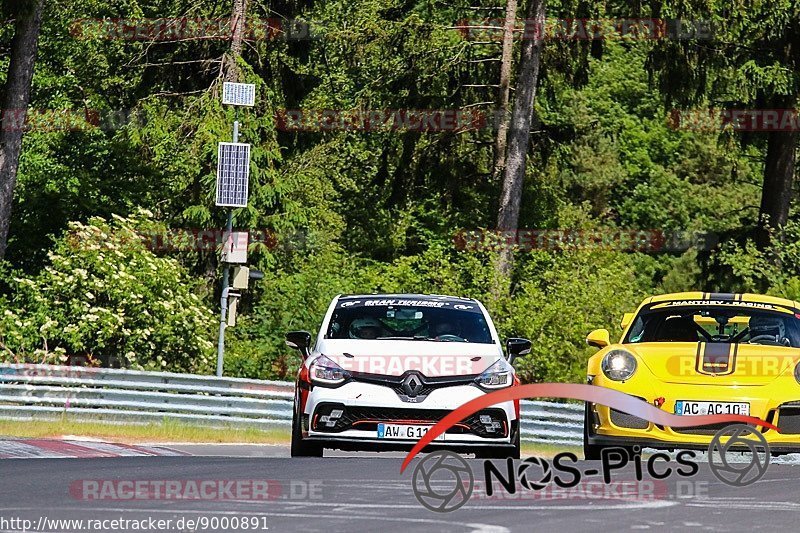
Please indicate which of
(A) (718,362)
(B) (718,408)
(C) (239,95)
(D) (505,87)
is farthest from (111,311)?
(B) (718,408)

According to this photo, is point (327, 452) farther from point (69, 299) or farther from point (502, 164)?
point (502, 164)

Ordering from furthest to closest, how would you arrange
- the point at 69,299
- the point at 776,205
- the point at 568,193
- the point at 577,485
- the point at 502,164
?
the point at 568,193, the point at 502,164, the point at 776,205, the point at 69,299, the point at 577,485

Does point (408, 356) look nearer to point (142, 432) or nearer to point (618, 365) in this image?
point (618, 365)

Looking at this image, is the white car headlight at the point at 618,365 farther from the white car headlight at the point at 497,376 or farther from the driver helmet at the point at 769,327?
the driver helmet at the point at 769,327

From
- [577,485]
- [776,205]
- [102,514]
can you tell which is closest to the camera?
[102,514]

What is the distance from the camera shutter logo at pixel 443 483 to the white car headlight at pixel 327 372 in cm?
104

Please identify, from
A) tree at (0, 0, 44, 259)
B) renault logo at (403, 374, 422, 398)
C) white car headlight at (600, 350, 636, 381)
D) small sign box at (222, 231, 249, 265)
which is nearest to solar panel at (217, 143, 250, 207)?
small sign box at (222, 231, 249, 265)

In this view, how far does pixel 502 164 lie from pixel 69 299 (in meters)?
14.0

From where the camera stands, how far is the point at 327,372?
578 inches

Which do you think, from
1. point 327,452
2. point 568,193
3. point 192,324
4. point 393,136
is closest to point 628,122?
point 568,193

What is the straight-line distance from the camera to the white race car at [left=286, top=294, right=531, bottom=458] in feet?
47.3

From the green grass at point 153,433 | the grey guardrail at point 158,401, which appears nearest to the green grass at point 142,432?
the green grass at point 153,433

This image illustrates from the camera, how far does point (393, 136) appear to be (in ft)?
141

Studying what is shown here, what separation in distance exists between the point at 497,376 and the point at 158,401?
9976 millimetres
